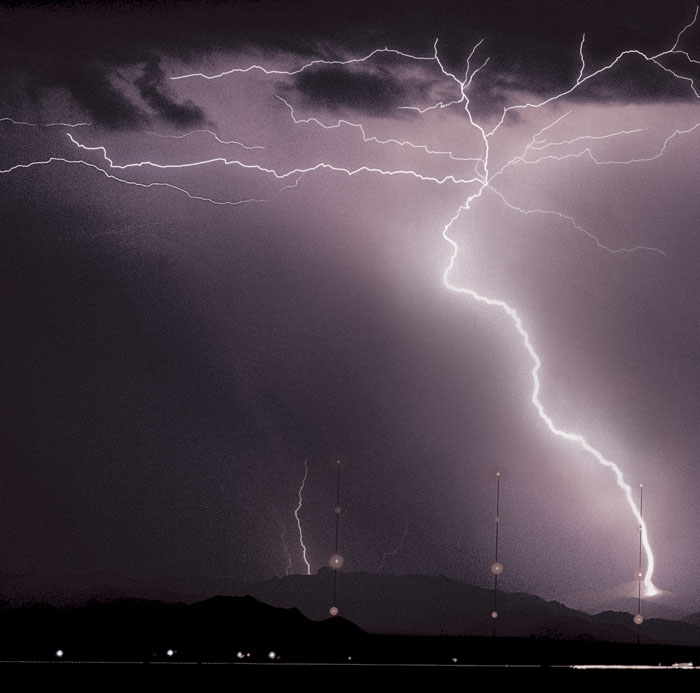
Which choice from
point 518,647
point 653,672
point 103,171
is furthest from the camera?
point 518,647

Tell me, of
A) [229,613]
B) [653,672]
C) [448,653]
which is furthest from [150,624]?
[653,672]

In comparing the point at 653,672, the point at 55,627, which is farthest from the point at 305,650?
the point at 653,672

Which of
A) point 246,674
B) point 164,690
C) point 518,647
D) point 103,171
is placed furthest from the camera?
point 518,647

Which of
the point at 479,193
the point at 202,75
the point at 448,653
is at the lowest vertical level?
the point at 448,653

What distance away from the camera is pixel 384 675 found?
16.9 meters

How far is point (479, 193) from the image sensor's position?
21109mm

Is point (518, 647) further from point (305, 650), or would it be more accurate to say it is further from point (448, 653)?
point (305, 650)

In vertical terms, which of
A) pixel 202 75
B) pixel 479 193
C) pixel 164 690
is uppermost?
pixel 202 75

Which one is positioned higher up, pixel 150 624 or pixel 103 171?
pixel 103 171

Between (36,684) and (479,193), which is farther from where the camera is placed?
→ (479,193)

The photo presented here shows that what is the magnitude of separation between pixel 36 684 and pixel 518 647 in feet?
45.3

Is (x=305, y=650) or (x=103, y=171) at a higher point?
(x=103, y=171)

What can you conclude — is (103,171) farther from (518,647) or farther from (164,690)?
(518,647)

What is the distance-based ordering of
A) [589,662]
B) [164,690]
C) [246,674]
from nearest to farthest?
[164,690] → [246,674] → [589,662]
